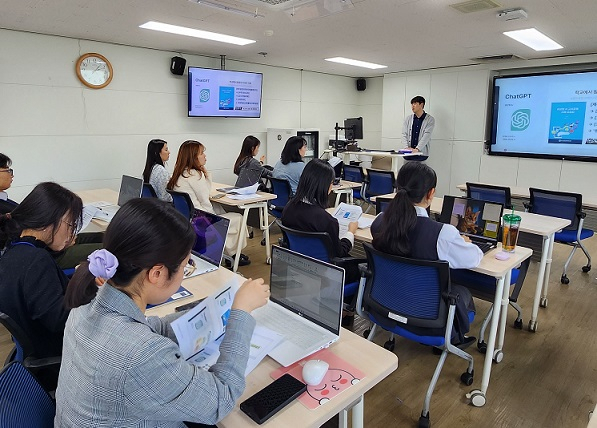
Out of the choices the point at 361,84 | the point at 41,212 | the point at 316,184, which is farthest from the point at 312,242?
the point at 361,84

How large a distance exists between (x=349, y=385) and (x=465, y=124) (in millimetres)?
7001

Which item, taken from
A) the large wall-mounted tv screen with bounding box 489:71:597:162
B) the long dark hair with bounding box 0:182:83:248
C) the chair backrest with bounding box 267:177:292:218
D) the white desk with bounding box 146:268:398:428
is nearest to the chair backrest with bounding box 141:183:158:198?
the chair backrest with bounding box 267:177:292:218

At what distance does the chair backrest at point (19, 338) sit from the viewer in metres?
1.46

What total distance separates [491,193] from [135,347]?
4.01 m

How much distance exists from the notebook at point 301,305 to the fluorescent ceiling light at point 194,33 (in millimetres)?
3665

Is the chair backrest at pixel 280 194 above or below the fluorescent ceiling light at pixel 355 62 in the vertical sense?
below

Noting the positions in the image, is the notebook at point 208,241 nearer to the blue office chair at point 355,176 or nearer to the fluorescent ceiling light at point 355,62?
the blue office chair at point 355,176

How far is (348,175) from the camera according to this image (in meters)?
6.21

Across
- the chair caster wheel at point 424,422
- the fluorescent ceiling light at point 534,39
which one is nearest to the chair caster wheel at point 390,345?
the chair caster wheel at point 424,422

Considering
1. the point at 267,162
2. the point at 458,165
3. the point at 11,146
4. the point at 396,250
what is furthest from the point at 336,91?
the point at 396,250

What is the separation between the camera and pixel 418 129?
727 cm

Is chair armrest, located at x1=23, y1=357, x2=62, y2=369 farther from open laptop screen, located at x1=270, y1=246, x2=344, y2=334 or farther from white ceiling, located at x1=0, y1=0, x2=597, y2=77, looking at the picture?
white ceiling, located at x1=0, y1=0, x2=597, y2=77

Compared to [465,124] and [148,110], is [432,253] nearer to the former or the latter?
[148,110]

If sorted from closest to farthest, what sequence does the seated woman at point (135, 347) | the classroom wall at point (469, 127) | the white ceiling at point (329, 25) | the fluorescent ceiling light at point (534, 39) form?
the seated woman at point (135, 347) → the white ceiling at point (329, 25) → the fluorescent ceiling light at point (534, 39) → the classroom wall at point (469, 127)
